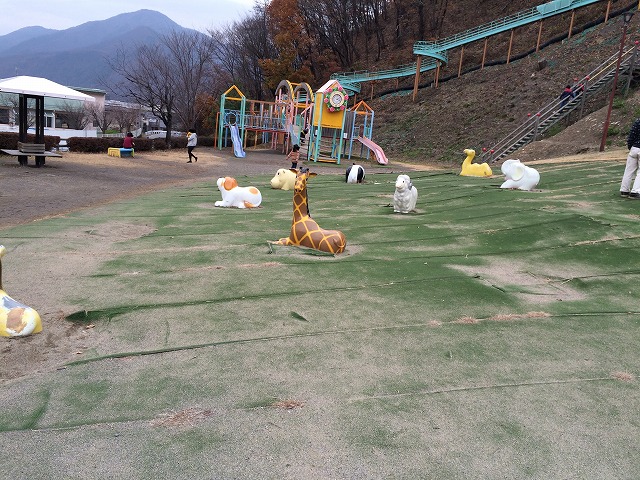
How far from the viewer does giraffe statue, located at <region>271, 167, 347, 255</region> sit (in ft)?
20.8

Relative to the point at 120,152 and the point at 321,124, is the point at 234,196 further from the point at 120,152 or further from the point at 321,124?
the point at 120,152

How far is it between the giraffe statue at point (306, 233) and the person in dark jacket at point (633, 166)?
5.70 meters

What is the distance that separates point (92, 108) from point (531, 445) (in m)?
53.4

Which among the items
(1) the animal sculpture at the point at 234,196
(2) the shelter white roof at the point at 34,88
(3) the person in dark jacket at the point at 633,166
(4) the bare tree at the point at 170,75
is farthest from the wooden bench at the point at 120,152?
(3) the person in dark jacket at the point at 633,166

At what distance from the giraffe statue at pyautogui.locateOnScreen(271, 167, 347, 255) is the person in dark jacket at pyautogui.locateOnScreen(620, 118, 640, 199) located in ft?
18.7

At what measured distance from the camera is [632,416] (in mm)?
3035

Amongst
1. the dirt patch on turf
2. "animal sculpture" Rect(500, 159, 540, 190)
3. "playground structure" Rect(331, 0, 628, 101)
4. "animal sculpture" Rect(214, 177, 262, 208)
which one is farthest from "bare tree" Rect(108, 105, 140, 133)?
the dirt patch on turf

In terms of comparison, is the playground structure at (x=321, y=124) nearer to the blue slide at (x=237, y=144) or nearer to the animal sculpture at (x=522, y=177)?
the blue slide at (x=237, y=144)

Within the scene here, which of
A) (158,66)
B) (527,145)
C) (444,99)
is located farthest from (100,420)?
(158,66)

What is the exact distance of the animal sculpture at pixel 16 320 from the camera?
380 cm

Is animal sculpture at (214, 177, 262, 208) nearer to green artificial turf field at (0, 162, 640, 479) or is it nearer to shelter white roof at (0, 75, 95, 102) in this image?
green artificial turf field at (0, 162, 640, 479)

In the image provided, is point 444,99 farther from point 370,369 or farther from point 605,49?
point 370,369

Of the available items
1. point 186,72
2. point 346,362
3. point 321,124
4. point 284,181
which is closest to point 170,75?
Result: point 186,72

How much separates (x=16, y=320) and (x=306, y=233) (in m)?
3.45
